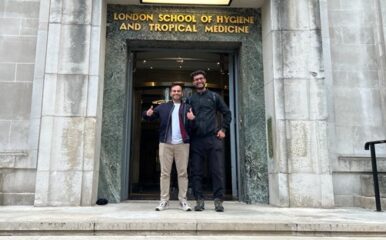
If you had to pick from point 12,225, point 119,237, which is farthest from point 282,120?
point 12,225

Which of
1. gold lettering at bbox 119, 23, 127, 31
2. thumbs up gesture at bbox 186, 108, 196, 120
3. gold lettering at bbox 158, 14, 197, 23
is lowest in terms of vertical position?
thumbs up gesture at bbox 186, 108, 196, 120

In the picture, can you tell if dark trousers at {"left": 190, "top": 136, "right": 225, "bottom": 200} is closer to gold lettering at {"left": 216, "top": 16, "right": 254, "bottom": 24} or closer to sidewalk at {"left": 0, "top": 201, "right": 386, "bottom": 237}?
sidewalk at {"left": 0, "top": 201, "right": 386, "bottom": 237}

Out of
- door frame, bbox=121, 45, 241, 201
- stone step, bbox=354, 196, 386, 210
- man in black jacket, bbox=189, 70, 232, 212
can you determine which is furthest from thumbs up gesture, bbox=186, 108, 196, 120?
stone step, bbox=354, 196, 386, 210

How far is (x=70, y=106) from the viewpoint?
7.64 meters

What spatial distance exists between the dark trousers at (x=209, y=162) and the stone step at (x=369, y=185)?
131 inches

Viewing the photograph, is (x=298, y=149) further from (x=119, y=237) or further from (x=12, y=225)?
(x=12, y=225)

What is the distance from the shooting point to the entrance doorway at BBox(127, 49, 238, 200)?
9836 mm

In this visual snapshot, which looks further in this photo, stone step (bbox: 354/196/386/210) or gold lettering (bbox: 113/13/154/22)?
gold lettering (bbox: 113/13/154/22)

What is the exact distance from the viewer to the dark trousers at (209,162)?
673cm

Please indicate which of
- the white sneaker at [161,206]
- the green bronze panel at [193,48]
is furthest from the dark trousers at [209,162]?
the green bronze panel at [193,48]

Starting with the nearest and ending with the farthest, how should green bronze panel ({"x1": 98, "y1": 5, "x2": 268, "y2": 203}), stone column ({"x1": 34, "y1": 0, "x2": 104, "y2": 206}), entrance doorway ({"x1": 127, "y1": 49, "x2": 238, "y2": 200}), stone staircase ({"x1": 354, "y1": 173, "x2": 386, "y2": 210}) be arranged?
stone column ({"x1": 34, "y1": 0, "x2": 104, "y2": 206}) < stone staircase ({"x1": 354, "y1": 173, "x2": 386, "y2": 210}) < green bronze panel ({"x1": 98, "y1": 5, "x2": 268, "y2": 203}) < entrance doorway ({"x1": 127, "y1": 49, "x2": 238, "y2": 200})

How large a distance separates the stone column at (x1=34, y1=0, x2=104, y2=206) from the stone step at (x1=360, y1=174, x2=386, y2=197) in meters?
5.70

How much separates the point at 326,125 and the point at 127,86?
182 inches

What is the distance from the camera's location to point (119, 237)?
15.9 ft
